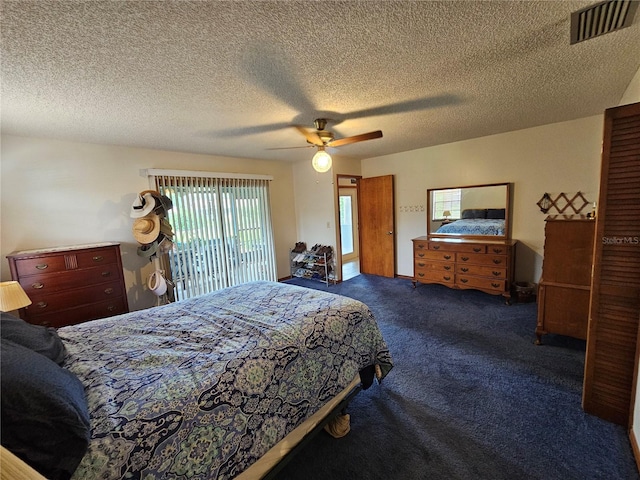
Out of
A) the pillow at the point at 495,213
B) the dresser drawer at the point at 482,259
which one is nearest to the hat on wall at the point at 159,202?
the dresser drawer at the point at 482,259

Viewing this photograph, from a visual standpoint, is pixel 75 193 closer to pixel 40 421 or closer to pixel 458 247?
pixel 40 421

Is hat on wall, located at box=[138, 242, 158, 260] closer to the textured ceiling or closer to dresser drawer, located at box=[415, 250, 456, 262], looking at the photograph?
the textured ceiling

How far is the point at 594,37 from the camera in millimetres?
1551

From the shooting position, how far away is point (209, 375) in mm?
1252

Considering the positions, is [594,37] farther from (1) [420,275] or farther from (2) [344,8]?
(1) [420,275]

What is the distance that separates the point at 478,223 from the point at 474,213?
0.17m

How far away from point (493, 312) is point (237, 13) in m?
3.96

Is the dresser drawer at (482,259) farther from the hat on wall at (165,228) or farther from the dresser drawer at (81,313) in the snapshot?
the dresser drawer at (81,313)

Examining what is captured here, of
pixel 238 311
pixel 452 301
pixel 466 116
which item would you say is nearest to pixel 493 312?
pixel 452 301

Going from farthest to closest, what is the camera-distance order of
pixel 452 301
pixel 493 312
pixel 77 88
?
pixel 452 301, pixel 493 312, pixel 77 88

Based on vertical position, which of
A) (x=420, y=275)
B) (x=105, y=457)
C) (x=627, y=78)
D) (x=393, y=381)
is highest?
(x=627, y=78)

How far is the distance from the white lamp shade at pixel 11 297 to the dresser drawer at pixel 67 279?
496mm

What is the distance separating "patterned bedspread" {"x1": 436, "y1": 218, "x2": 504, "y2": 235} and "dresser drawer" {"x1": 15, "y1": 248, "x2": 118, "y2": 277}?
15.4ft

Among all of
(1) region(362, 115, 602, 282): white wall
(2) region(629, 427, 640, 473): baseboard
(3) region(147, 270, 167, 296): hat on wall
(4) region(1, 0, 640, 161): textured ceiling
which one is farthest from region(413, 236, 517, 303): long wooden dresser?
(3) region(147, 270, 167, 296): hat on wall
